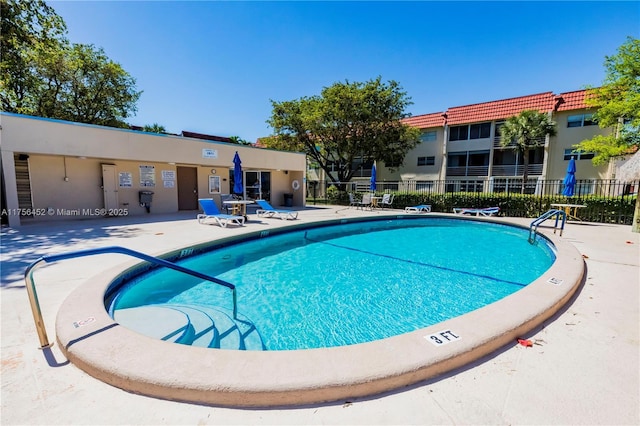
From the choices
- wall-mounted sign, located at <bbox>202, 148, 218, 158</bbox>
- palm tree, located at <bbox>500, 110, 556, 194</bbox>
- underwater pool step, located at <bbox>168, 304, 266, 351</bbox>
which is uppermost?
palm tree, located at <bbox>500, 110, 556, 194</bbox>

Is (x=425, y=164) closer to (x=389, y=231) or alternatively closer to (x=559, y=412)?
(x=389, y=231)

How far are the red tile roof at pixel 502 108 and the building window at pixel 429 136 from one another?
2.17 feet

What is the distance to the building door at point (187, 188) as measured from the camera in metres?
13.7

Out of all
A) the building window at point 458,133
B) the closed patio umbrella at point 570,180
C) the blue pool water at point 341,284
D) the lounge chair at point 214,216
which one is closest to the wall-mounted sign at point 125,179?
the lounge chair at point 214,216

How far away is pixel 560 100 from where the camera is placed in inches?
812

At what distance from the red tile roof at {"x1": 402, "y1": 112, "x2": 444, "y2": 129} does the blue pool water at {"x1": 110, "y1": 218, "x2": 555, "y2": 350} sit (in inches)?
786

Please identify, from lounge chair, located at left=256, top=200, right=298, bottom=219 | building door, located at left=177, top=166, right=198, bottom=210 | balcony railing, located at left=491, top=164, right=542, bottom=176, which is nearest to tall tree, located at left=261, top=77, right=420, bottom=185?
balcony railing, located at left=491, top=164, right=542, bottom=176

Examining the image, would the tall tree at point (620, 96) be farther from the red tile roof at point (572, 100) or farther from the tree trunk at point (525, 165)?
the red tile roof at point (572, 100)

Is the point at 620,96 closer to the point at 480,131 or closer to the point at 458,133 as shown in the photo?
the point at 480,131

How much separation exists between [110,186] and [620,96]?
73.1ft

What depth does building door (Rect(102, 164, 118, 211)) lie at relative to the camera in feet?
37.2

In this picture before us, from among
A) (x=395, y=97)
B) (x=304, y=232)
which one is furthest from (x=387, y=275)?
(x=395, y=97)

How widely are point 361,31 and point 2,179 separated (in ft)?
50.1

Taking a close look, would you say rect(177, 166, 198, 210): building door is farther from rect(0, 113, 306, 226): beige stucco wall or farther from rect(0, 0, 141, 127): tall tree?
rect(0, 0, 141, 127): tall tree
